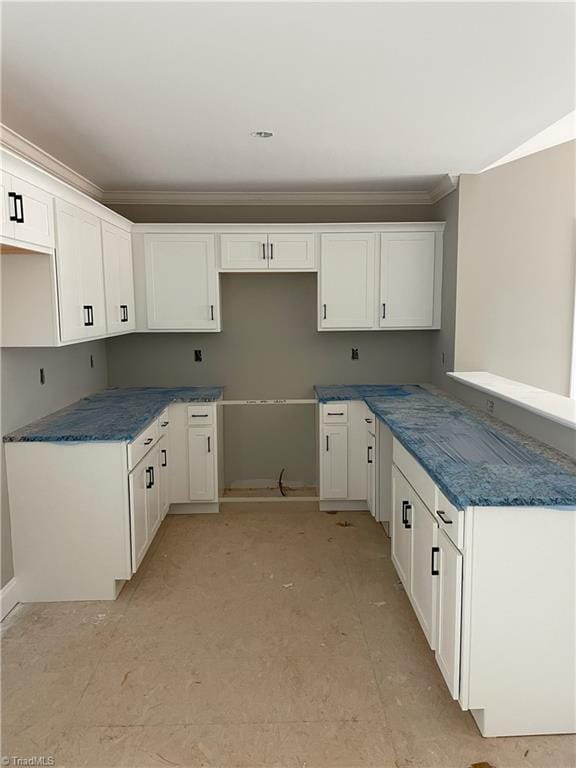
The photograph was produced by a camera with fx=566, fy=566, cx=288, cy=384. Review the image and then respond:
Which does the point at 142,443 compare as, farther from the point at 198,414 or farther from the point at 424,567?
the point at 424,567

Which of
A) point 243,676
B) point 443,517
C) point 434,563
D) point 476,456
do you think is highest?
point 476,456

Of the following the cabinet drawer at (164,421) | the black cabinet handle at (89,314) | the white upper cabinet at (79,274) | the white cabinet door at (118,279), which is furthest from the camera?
the cabinet drawer at (164,421)

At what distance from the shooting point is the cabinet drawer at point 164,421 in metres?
3.98

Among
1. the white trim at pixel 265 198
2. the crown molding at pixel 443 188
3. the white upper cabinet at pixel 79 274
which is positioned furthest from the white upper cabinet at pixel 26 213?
the crown molding at pixel 443 188

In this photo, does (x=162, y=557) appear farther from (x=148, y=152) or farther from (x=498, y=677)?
(x=148, y=152)

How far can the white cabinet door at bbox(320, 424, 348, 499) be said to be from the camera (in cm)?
429

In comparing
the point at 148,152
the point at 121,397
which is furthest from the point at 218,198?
the point at 121,397

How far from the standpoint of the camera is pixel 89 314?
339cm

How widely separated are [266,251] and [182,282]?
70 centimetres

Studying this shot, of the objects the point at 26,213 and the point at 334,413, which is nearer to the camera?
the point at 26,213

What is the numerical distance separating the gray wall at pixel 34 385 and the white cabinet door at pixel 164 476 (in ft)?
2.31

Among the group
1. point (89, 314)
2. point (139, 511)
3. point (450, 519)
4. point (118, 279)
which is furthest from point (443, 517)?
point (118, 279)

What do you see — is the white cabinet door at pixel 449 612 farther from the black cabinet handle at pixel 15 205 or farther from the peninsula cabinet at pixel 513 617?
the black cabinet handle at pixel 15 205

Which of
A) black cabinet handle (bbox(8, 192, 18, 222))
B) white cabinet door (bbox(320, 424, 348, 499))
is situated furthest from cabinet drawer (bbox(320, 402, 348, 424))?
black cabinet handle (bbox(8, 192, 18, 222))
